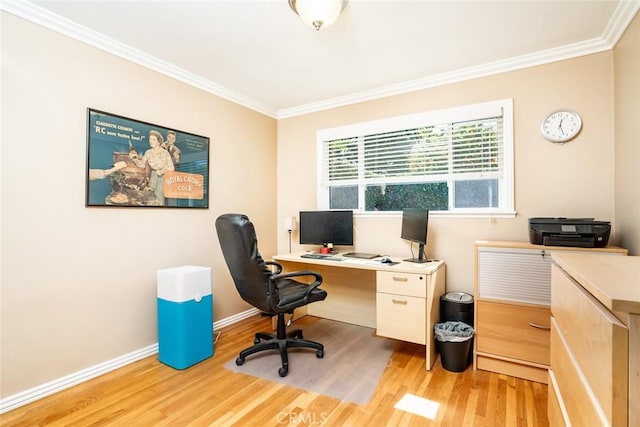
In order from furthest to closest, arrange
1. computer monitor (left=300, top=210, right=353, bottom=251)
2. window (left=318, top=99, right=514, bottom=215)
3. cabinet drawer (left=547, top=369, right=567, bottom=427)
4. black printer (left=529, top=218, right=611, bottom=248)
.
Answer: computer monitor (left=300, top=210, right=353, bottom=251), window (left=318, top=99, right=514, bottom=215), black printer (left=529, top=218, right=611, bottom=248), cabinet drawer (left=547, top=369, right=567, bottom=427)

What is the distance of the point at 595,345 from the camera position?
0.81 meters

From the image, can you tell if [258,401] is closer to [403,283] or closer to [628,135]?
[403,283]

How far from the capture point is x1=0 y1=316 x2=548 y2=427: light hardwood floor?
1.76 m

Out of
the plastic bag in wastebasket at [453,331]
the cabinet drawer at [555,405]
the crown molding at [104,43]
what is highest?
the crown molding at [104,43]

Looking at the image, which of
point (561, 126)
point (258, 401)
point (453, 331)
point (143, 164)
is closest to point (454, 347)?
point (453, 331)

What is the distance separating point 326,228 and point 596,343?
262cm

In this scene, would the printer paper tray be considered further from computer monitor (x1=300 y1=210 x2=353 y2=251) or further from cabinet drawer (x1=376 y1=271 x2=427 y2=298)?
computer monitor (x1=300 y1=210 x2=353 y2=251)

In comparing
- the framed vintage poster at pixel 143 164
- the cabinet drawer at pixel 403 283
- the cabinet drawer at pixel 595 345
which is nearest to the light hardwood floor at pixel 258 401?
the cabinet drawer at pixel 403 283

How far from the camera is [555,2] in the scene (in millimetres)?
1910

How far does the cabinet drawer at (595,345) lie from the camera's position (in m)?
0.68

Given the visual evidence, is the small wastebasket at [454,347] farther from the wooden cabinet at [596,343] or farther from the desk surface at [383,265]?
the wooden cabinet at [596,343]

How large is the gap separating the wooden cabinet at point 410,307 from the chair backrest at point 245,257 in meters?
0.92

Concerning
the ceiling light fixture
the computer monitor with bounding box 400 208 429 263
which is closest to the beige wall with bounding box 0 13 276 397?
the ceiling light fixture

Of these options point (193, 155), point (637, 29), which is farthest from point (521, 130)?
point (193, 155)
